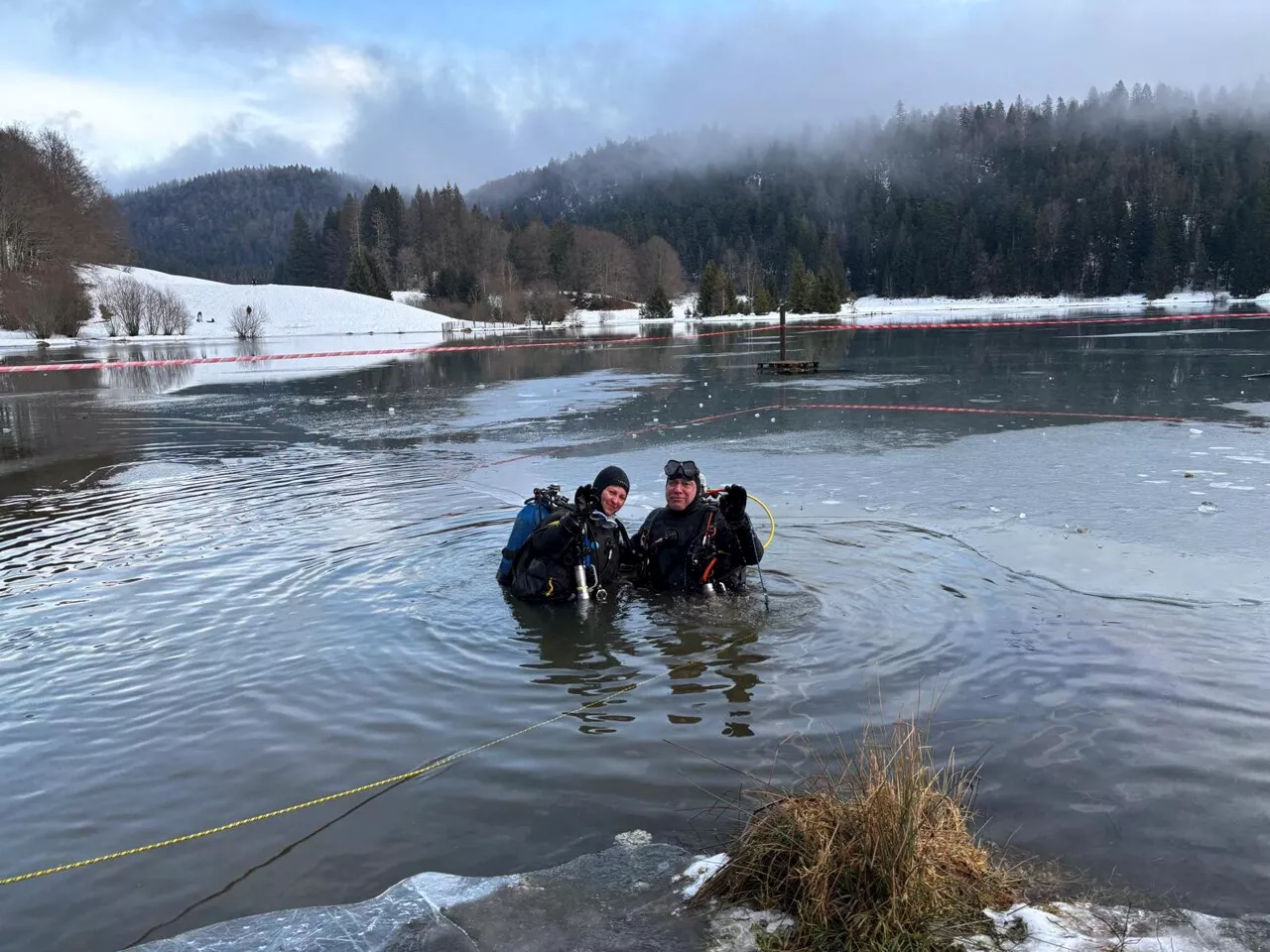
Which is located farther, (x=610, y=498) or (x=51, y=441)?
(x=51, y=441)

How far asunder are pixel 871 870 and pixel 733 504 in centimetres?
393

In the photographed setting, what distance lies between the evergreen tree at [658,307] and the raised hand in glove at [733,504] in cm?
9805

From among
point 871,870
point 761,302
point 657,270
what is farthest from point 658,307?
point 871,870

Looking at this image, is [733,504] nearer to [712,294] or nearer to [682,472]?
[682,472]

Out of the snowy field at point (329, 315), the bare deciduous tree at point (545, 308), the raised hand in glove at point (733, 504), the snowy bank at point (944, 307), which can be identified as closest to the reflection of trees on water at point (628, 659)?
the raised hand in glove at point (733, 504)

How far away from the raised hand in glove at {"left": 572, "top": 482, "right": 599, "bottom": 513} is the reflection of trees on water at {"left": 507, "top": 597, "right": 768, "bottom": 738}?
2.39 ft

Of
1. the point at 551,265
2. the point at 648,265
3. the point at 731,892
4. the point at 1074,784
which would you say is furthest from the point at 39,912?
the point at 648,265

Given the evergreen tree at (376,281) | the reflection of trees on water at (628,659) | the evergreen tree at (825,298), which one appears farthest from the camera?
the evergreen tree at (376,281)

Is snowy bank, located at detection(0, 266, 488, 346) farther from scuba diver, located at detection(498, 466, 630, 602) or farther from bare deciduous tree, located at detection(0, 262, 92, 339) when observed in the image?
scuba diver, located at detection(498, 466, 630, 602)

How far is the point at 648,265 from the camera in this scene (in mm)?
135250

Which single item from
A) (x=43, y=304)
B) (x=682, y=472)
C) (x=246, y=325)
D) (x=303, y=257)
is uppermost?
(x=303, y=257)

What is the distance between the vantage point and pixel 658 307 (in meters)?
104

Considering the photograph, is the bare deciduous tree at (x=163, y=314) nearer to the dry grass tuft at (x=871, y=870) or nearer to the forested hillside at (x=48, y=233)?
the forested hillside at (x=48, y=233)

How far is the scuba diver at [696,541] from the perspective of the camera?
21.0 feet
